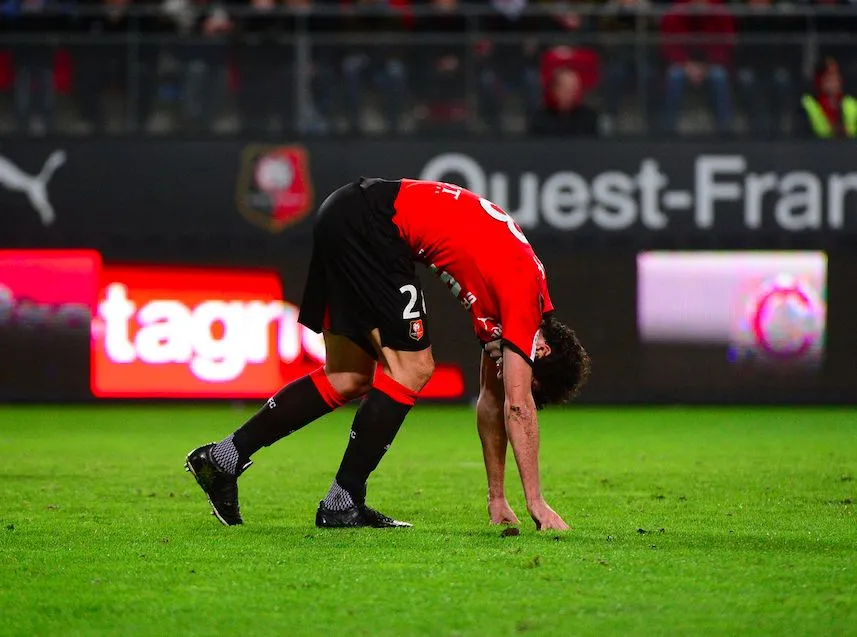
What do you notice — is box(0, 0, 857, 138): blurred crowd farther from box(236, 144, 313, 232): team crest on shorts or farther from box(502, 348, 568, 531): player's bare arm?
box(502, 348, 568, 531): player's bare arm

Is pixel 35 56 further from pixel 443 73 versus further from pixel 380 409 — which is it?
pixel 380 409

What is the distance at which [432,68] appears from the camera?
15.3 metres

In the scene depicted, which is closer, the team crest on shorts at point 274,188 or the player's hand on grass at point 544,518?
the player's hand on grass at point 544,518

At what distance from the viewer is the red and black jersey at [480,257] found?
252 inches

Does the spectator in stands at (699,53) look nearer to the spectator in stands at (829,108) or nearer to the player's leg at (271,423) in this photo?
the spectator in stands at (829,108)

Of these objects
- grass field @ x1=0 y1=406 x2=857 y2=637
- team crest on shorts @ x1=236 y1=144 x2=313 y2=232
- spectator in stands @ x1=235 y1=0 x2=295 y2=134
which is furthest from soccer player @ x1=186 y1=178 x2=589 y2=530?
team crest on shorts @ x1=236 y1=144 x2=313 y2=232

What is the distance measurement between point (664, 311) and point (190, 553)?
33.5ft

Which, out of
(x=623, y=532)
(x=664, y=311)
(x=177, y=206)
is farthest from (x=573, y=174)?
(x=623, y=532)

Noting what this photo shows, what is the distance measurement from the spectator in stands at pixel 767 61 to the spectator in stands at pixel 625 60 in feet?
3.00

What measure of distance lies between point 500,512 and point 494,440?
0.33 metres

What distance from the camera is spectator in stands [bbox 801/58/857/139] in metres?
15.1

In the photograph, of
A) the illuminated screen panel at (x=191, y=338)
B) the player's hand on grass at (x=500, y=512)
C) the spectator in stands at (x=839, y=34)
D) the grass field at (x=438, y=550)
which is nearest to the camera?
the grass field at (x=438, y=550)

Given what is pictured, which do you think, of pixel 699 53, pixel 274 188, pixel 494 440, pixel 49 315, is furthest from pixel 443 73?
pixel 494 440

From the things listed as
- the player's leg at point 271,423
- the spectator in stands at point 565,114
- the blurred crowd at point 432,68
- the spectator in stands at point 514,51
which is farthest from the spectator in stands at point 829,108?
the player's leg at point 271,423
